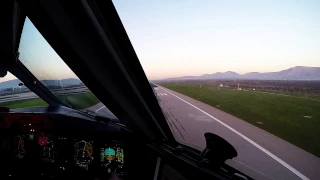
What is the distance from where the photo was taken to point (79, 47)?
3.50 ft

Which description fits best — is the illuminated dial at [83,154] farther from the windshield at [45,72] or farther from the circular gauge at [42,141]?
the windshield at [45,72]

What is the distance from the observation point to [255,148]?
541 cm

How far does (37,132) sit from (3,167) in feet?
2.74

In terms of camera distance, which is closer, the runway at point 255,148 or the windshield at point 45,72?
the windshield at point 45,72

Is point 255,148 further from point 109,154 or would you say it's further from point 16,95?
point 16,95

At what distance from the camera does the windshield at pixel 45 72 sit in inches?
113

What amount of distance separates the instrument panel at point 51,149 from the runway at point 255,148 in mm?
1080

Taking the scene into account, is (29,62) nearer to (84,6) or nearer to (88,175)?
(88,175)

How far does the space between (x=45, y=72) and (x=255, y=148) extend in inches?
201

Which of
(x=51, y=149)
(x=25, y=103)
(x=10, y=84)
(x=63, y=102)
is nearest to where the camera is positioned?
(x=51, y=149)

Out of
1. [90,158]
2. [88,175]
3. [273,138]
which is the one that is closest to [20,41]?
[90,158]

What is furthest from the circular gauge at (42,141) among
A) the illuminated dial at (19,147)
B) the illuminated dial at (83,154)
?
the illuminated dial at (83,154)

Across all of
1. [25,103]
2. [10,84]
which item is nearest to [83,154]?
[10,84]

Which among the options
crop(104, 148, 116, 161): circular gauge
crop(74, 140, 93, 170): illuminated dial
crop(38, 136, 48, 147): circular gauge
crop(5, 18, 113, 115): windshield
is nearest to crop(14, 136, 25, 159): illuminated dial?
crop(38, 136, 48, 147): circular gauge
